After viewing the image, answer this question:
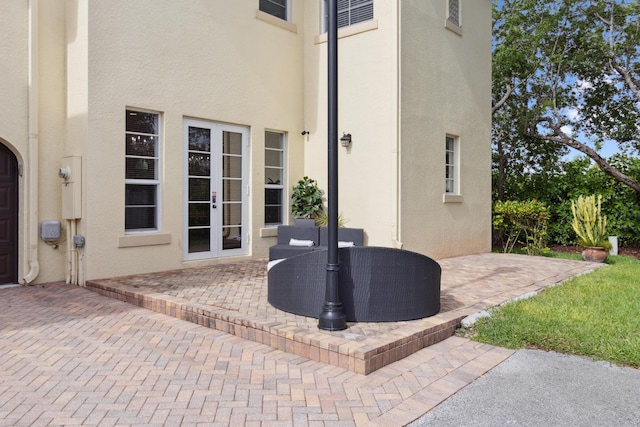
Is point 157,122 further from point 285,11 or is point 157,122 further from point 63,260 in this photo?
point 285,11

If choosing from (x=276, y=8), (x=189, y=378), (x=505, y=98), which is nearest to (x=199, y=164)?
(x=276, y=8)

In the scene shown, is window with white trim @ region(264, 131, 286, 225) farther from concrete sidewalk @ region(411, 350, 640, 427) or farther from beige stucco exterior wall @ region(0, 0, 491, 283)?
concrete sidewalk @ region(411, 350, 640, 427)

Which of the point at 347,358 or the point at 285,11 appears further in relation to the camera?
the point at 285,11

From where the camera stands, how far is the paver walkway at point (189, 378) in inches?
119

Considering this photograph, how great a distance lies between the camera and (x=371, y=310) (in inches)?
181

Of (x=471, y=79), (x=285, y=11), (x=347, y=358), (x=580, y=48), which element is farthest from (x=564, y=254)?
(x=347, y=358)

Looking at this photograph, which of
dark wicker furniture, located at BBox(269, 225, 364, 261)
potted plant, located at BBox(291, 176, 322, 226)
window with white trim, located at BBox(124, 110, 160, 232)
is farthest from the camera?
potted plant, located at BBox(291, 176, 322, 226)

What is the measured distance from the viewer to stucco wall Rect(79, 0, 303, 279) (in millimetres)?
6867

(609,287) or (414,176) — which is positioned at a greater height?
(414,176)

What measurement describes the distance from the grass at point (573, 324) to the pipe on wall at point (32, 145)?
607cm

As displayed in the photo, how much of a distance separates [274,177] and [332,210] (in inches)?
207

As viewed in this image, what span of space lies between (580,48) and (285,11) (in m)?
9.25

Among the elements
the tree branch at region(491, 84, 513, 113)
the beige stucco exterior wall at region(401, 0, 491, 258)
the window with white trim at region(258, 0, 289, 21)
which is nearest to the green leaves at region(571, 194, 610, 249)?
the beige stucco exterior wall at region(401, 0, 491, 258)

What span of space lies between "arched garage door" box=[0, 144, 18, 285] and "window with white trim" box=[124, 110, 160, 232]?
59.7 inches
